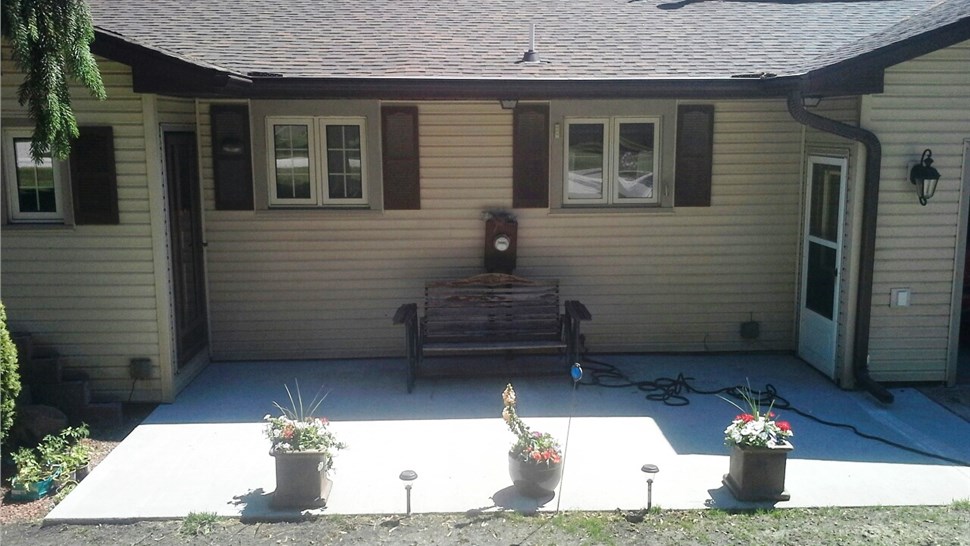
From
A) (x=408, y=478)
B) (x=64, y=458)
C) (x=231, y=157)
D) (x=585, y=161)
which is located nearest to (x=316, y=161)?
(x=231, y=157)

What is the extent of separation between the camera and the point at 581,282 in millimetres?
8422

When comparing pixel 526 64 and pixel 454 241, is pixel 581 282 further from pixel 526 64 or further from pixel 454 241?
pixel 526 64

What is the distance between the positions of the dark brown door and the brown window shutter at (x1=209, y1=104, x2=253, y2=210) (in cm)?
20

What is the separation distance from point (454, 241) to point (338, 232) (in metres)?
1.10

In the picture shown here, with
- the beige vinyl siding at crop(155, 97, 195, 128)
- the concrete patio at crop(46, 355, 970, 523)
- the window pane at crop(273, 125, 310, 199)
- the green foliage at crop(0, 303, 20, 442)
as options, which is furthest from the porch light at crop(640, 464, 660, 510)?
the beige vinyl siding at crop(155, 97, 195, 128)

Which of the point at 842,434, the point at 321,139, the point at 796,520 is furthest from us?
the point at 321,139

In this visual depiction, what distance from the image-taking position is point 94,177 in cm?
675

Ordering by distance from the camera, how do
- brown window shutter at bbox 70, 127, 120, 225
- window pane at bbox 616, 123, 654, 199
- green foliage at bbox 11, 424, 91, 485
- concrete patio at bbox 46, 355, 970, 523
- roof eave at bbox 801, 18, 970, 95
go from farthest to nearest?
window pane at bbox 616, 123, 654, 199, brown window shutter at bbox 70, 127, 120, 225, roof eave at bbox 801, 18, 970, 95, green foliage at bbox 11, 424, 91, 485, concrete patio at bbox 46, 355, 970, 523

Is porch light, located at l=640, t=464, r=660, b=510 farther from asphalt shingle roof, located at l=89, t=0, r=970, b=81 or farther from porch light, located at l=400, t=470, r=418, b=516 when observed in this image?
asphalt shingle roof, located at l=89, t=0, r=970, b=81

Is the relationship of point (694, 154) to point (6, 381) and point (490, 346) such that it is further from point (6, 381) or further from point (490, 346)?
point (6, 381)

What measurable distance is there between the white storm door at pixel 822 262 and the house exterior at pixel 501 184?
0.11 feet

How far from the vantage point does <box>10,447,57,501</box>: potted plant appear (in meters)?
5.34

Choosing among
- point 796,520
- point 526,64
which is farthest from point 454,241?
point 796,520

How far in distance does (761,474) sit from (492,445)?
6.21 ft
